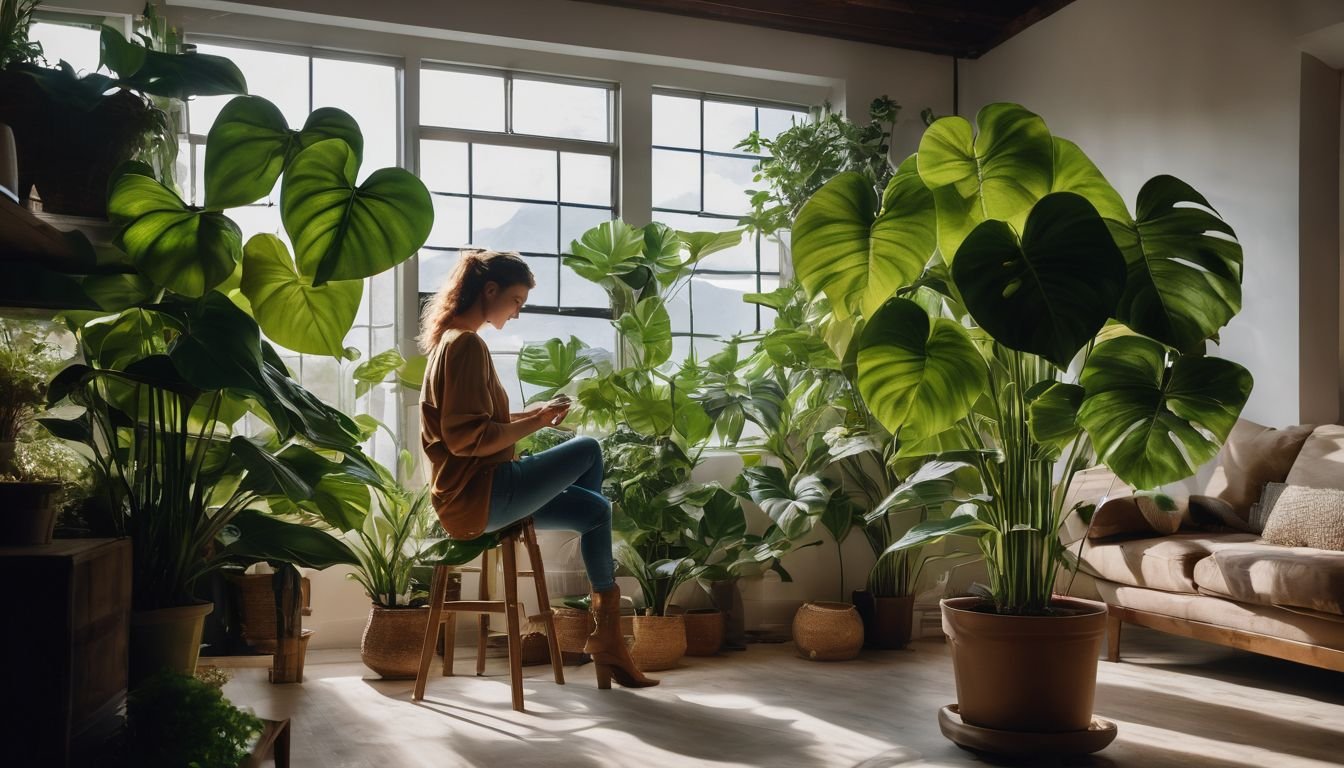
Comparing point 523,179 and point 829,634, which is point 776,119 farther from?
point 829,634

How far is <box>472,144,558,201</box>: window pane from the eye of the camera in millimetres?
4973

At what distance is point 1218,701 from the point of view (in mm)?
3412

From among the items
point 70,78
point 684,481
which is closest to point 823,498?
point 684,481

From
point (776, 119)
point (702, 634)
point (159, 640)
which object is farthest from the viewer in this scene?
point (776, 119)

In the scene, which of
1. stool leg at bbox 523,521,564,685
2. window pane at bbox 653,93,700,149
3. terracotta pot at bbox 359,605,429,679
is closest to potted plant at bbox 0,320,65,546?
stool leg at bbox 523,521,564,685

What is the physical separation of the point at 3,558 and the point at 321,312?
1106 millimetres

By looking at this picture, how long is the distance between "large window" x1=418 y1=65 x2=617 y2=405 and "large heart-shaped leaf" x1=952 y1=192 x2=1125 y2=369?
2.83 m

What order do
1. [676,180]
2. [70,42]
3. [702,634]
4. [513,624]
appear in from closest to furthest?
[513,624], [70,42], [702,634], [676,180]

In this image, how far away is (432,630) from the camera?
137 inches

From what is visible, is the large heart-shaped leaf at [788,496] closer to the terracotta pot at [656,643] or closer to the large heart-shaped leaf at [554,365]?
the terracotta pot at [656,643]

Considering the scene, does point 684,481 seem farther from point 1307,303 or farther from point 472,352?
point 1307,303

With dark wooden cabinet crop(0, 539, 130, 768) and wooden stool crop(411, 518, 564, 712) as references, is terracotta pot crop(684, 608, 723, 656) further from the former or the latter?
dark wooden cabinet crop(0, 539, 130, 768)

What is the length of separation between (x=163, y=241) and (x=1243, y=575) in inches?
126

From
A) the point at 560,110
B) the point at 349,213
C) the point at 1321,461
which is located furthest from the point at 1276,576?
the point at 560,110
